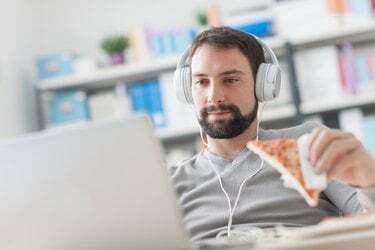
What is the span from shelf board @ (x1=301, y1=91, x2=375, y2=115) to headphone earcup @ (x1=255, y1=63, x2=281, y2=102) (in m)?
1.24

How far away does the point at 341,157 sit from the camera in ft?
3.40

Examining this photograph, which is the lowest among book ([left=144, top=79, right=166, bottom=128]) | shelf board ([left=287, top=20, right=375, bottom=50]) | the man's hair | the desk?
the desk

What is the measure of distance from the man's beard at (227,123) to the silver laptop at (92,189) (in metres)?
0.77

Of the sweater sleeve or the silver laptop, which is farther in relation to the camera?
the sweater sleeve

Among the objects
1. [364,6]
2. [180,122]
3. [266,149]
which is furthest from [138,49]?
[266,149]

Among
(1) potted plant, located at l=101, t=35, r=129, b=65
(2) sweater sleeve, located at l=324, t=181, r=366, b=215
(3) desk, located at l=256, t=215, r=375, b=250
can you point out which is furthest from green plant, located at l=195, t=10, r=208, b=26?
(3) desk, located at l=256, t=215, r=375, b=250

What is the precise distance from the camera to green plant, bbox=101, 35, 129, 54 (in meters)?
3.02

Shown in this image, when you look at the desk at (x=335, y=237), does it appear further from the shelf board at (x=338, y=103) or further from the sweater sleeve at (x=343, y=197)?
the shelf board at (x=338, y=103)

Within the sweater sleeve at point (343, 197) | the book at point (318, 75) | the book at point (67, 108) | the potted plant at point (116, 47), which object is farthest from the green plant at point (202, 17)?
the sweater sleeve at point (343, 197)

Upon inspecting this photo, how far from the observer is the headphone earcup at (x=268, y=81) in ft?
5.27

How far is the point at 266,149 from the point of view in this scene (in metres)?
1.00

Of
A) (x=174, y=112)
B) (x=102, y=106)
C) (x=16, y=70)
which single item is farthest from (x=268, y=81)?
(x=16, y=70)

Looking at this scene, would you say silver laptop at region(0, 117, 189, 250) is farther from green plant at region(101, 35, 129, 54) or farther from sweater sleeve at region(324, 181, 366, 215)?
green plant at region(101, 35, 129, 54)

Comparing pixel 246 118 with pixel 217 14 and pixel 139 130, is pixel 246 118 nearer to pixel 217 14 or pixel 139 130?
pixel 139 130
